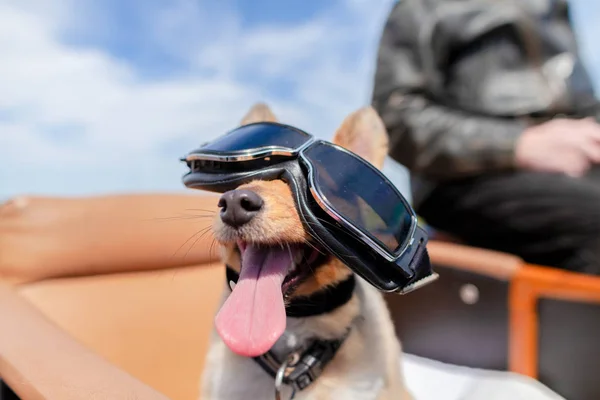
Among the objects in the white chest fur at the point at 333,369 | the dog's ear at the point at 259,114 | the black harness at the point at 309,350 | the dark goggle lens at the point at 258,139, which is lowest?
the white chest fur at the point at 333,369

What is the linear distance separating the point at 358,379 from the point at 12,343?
628mm

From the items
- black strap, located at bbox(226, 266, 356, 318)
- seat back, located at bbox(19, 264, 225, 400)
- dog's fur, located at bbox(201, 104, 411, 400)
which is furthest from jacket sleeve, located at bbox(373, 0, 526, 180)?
seat back, located at bbox(19, 264, 225, 400)

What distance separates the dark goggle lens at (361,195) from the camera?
76cm

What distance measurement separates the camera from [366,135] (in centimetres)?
111

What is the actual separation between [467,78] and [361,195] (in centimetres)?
98

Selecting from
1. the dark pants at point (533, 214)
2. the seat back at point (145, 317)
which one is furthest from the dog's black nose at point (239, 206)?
the dark pants at point (533, 214)

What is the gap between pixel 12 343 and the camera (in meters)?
0.80

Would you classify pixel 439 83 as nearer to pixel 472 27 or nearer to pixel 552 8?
pixel 472 27

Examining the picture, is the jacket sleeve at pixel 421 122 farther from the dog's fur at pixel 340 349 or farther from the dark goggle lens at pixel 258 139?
the dark goggle lens at pixel 258 139

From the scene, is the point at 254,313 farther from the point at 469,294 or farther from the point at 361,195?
the point at 469,294

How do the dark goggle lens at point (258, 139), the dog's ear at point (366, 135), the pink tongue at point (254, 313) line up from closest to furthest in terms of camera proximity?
the pink tongue at point (254, 313) → the dark goggle lens at point (258, 139) → the dog's ear at point (366, 135)

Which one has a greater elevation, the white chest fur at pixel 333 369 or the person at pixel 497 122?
the person at pixel 497 122

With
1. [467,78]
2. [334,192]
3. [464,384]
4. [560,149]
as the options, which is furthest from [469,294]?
[334,192]

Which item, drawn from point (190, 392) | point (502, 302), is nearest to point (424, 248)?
point (502, 302)
